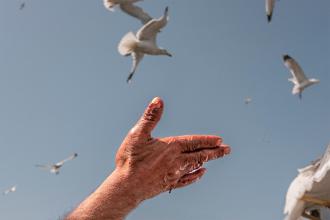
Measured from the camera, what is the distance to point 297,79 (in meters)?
14.9

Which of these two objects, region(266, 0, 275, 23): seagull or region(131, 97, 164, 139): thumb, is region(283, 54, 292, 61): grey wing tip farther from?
region(131, 97, 164, 139): thumb

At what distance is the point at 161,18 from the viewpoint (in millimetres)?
10805

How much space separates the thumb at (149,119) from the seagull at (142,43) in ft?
21.2

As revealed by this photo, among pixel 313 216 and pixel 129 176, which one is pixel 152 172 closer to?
pixel 129 176

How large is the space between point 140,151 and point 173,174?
0.31m

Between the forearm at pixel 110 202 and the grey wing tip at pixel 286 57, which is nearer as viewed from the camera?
the forearm at pixel 110 202

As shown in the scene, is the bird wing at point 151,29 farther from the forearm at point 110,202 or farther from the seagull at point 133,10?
the forearm at point 110,202

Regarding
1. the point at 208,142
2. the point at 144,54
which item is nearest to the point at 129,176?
the point at 208,142

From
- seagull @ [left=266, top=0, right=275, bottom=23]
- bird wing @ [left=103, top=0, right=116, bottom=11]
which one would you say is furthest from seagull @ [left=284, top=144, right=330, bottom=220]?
bird wing @ [left=103, top=0, right=116, bottom=11]

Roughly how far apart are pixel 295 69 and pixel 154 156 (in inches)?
465

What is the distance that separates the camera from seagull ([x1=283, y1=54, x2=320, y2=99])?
13.7 meters

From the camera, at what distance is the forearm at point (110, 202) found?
2.93 m

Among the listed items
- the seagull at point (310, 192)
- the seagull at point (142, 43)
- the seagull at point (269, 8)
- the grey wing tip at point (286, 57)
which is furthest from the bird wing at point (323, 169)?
the grey wing tip at point (286, 57)

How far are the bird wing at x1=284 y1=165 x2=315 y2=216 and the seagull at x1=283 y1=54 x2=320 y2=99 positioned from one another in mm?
9916
